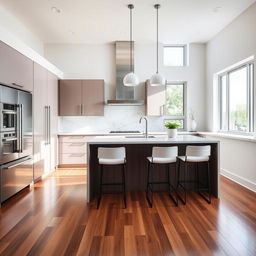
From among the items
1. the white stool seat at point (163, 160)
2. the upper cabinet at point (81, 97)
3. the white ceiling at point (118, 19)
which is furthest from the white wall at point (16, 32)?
the white stool seat at point (163, 160)

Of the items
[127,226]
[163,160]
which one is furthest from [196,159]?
[127,226]

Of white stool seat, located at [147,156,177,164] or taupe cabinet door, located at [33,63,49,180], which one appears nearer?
white stool seat, located at [147,156,177,164]

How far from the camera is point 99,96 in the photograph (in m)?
5.23

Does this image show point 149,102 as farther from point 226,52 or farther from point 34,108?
point 34,108

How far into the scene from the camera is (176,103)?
19.0 feet

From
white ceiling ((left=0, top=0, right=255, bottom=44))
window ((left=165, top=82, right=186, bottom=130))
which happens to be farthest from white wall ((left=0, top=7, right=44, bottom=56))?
window ((left=165, top=82, right=186, bottom=130))

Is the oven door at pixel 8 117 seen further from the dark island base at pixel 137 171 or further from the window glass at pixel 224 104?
the window glass at pixel 224 104

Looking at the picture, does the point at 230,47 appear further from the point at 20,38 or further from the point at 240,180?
the point at 20,38

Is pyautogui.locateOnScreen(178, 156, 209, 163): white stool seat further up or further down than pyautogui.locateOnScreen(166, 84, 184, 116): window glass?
further down

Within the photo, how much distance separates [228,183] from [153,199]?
1.72m

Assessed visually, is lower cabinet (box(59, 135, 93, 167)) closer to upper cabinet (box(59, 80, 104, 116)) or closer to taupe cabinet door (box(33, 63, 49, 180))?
upper cabinet (box(59, 80, 104, 116))

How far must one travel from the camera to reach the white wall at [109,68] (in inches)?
218

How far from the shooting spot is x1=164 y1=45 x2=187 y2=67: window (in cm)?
573

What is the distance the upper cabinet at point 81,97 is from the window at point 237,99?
2990mm
